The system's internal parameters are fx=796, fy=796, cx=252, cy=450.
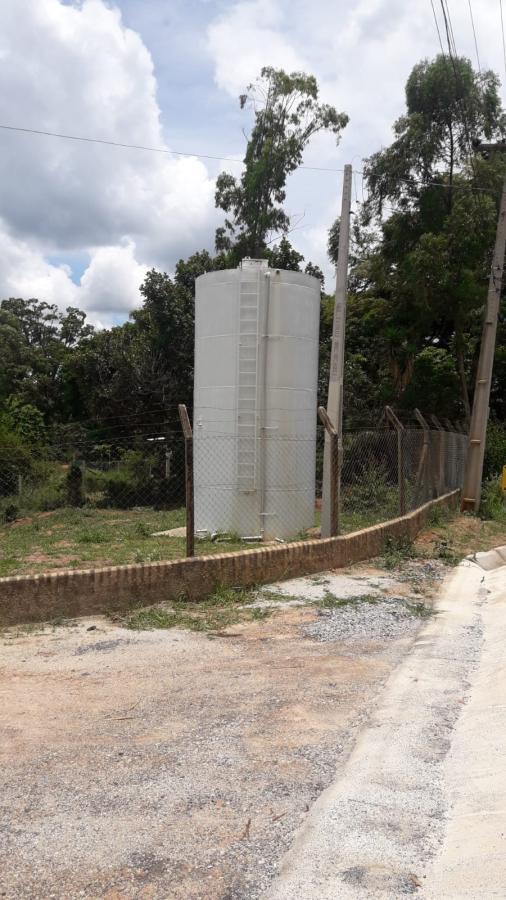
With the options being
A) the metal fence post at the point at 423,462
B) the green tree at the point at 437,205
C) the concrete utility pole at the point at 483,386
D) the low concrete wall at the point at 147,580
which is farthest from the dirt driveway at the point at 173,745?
the green tree at the point at 437,205

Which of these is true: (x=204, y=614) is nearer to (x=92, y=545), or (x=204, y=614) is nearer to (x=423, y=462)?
(x=92, y=545)

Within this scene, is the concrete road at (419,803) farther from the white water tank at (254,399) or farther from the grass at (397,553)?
the white water tank at (254,399)

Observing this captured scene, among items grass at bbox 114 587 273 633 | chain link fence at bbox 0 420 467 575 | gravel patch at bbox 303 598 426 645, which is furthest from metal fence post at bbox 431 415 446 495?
grass at bbox 114 587 273 633

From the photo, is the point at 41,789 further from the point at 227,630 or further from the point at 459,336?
the point at 459,336

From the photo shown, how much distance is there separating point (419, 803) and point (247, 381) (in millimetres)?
9919

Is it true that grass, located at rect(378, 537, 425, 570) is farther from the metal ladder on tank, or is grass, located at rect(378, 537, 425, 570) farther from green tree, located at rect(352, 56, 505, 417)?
green tree, located at rect(352, 56, 505, 417)

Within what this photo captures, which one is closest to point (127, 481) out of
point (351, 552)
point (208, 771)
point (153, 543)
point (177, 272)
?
point (177, 272)

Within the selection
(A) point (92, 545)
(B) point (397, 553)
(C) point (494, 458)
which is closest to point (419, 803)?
(B) point (397, 553)

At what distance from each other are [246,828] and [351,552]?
254 inches

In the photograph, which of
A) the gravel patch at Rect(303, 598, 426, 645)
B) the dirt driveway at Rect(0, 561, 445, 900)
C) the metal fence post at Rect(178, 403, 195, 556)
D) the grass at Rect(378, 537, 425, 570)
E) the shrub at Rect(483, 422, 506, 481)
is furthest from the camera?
the shrub at Rect(483, 422, 506, 481)

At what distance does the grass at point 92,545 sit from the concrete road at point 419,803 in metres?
4.66

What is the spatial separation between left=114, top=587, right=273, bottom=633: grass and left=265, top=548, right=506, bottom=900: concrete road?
172 cm

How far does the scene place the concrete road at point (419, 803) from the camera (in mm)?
2957

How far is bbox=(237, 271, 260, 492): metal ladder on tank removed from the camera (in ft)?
42.9
